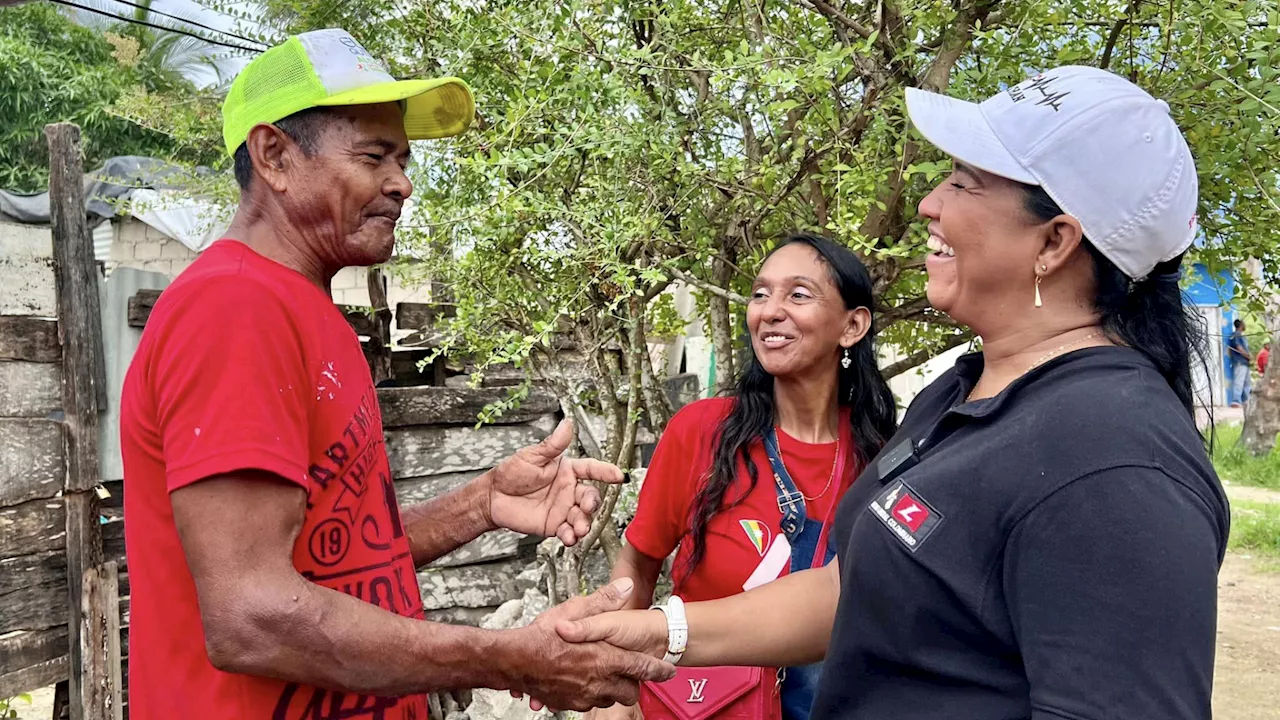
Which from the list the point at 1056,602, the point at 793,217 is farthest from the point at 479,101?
the point at 1056,602

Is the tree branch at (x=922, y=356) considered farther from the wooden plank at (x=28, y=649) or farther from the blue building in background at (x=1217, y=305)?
the wooden plank at (x=28, y=649)

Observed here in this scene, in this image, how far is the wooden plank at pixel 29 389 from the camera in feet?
11.5

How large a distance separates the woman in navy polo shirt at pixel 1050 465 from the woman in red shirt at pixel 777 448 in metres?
0.85

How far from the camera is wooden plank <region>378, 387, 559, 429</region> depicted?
14.8ft

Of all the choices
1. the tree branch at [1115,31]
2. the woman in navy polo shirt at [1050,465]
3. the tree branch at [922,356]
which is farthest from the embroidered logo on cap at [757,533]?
the tree branch at [1115,31]

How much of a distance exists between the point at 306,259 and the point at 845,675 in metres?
1.27

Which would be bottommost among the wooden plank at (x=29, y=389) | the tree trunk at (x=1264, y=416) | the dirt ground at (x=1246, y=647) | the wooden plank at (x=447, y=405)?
the dirt ground at (x=1246, y=647)

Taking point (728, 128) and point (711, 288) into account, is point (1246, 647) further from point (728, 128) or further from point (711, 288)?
point (711, 288)

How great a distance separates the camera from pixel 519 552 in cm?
499

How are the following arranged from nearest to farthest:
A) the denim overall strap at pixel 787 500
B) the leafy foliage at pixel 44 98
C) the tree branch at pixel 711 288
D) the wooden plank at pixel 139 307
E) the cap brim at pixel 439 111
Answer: the cap brim at pixel 439 111
the denim overall strap at pixel 787 500
the tree branch at pixel 711 288
the wooden plank at pixel 139 307
the leafy foliage at pixel 44 98

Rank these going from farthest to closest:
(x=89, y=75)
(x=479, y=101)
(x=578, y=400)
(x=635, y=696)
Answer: (x=89, y=75)
(x=578, y=400)
(x=479, y=101)
(x=635, y=696)

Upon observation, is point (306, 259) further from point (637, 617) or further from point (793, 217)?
point (793, 217)

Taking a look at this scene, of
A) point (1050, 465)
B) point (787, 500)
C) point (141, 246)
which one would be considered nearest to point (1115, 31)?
point (787, 500)

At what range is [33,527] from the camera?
11.6 ft
